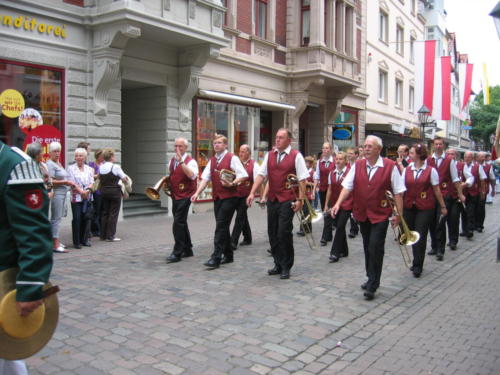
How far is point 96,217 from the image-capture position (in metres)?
10.9

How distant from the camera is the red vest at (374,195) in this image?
621cm

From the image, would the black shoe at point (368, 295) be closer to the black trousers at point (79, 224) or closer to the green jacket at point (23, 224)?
the green jacket at point (23, 224)

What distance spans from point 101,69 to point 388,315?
31.1ft

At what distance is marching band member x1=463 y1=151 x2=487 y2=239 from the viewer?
11.8 metres

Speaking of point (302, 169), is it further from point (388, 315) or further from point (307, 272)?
point (388, 315)

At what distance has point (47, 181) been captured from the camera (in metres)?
8.41

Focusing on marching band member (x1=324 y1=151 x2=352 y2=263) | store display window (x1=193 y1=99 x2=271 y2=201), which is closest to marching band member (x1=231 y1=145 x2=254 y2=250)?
marching band member (x1=324 y1=151 x2=352 y2=263)

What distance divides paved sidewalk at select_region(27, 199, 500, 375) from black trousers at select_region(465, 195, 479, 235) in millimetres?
2959

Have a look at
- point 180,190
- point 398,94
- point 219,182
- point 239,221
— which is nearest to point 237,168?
point 219,182

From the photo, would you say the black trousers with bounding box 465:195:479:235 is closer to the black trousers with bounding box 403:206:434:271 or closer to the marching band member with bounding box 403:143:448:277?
the marching band member with bounding box 403:143:448:277

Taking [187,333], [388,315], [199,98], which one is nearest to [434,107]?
[199,98]

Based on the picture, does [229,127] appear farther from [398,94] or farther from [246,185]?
[398,94]

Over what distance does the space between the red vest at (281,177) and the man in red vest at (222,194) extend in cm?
74

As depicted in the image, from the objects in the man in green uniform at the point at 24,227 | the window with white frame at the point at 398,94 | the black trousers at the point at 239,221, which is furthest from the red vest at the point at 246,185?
the window with white frame at the point at 398,94
